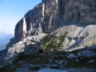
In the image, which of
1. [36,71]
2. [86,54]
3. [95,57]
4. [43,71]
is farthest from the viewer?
[86,54]

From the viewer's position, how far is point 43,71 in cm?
3378

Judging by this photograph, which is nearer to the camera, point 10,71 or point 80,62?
point 10,71

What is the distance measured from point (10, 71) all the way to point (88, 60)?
1182cm

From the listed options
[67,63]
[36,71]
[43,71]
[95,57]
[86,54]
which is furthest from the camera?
[86,54]

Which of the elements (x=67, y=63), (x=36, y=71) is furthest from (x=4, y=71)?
(x=67, y=63)

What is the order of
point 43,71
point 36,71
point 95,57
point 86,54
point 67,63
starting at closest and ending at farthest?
point 43,71, point 36,71, point 67,63, point 95,57, point 86,54

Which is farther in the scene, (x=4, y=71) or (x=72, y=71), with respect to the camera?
(x=4, y=71)

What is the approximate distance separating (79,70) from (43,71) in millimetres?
3873

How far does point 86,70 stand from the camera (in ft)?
116

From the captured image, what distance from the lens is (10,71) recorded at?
1486 inches

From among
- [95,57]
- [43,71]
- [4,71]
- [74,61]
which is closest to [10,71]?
[4,71]

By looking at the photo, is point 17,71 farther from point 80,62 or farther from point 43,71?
point 80,62

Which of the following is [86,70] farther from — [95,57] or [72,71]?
[95,57]

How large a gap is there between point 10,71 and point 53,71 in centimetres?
565
